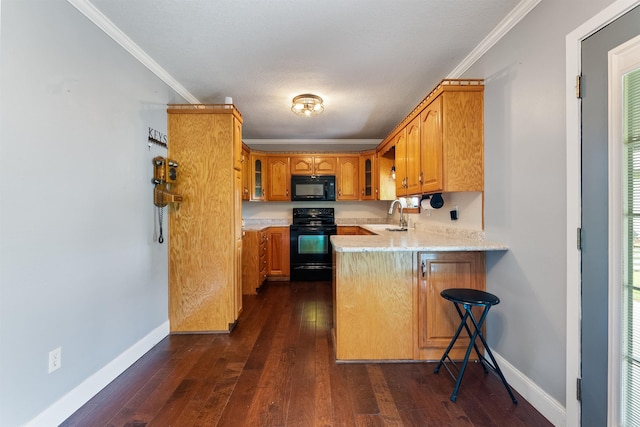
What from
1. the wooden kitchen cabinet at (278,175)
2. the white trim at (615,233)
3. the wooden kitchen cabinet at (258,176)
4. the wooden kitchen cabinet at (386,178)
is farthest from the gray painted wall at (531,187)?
the wooden kitchen cabinet at (258,176)

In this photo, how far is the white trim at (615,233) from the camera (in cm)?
118

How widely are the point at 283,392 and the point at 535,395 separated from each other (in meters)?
1.51

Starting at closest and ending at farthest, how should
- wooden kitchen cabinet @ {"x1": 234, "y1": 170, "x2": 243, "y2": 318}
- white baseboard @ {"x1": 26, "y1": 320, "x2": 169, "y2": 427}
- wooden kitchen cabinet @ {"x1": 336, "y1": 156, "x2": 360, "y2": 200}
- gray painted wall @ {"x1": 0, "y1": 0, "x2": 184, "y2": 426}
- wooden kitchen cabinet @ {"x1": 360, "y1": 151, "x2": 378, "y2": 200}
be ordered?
gray painted wall @ {"x1": 0, "y1": 0, "x2": 184, "y2": 426}, white baseboard @ {"x1": 26, "y1": 320, "x2": 169, "y2": 427}, wooden kitchen cabinet @ {"x1": 234, "y1": 170, "x2": 243, "y2": 318}, wooden kitchen cabinet @ {"x1": 360, "y1": 151, "x2": 378, "y2": 200}, wooden kitchen cabinet @ {"x1": 336, "y1": 156, "x2": 360, "y2": 200}

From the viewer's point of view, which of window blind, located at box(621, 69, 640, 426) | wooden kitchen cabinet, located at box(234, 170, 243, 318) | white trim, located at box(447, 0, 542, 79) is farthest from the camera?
wooden kitchen cabinet, located at box(234, 170, 243, 318)

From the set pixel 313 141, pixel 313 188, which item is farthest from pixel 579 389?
pixel 313 141

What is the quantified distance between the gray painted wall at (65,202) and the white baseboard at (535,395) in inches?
106

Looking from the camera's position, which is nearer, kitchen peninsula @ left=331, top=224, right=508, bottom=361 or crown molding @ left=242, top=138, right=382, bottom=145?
kitchen peninsula @ left=331, top=224, right=508, bottom=361

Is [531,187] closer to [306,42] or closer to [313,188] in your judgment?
[306,42]

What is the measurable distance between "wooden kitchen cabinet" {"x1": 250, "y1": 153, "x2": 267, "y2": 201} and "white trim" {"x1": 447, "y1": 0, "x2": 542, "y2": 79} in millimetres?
3174

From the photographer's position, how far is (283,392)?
1.75m

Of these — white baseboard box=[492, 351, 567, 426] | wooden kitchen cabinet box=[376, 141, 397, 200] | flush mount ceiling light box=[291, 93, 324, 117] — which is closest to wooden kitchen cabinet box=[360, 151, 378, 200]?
wooden kitchen cabinet box=[376, 141, 397, 200]

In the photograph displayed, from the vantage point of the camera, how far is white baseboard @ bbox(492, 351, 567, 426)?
1.48m

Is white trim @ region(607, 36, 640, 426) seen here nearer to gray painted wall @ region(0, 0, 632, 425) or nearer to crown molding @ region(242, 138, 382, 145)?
gray painted wall @ region(0, 0, 632, 425)

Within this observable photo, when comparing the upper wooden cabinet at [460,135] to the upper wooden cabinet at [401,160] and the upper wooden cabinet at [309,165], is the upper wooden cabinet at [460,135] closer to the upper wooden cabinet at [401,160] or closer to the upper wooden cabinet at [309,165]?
the upper wooden cabinet at [401,160]
